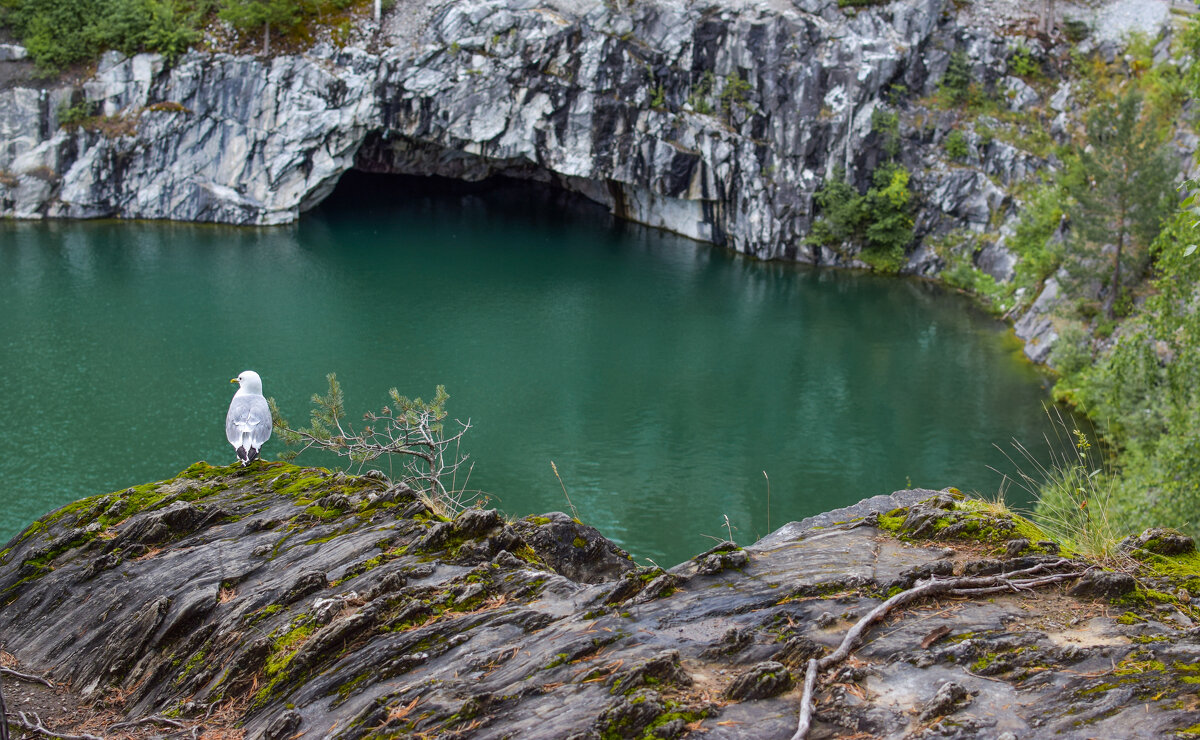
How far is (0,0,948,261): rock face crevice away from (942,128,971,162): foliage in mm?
3725

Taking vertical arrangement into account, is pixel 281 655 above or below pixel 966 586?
below

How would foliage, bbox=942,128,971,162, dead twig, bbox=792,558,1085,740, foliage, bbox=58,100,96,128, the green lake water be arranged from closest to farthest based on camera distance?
1. dead twig, bbox=792,558,1085,740
2. the green lake water
3. foliage, bbox=942,128,971,162
4. foliage, bbox=58,100,96,128

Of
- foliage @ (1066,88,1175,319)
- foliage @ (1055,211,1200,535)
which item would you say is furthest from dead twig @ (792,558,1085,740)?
foliage @ (1066,88,1175,319)

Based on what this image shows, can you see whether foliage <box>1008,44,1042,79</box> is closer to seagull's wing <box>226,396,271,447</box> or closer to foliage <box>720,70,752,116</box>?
foliage <box>720,70,752,116</box>

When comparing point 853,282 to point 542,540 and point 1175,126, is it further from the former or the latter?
point 542,540

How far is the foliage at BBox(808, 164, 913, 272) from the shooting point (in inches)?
1921

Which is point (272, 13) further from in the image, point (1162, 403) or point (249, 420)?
→ point (1162, 403)

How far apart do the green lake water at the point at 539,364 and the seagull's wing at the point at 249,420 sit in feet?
35.4

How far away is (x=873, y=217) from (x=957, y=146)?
5.63 m

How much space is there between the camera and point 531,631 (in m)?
6.29

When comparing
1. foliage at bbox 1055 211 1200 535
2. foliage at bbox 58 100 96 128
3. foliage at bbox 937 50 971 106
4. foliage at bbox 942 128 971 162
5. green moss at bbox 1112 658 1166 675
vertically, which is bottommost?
foliage at bbox 1055 211 1200 535

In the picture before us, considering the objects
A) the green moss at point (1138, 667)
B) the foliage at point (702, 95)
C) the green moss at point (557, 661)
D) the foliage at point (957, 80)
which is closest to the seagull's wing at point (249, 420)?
the green moss at point (557, 661)

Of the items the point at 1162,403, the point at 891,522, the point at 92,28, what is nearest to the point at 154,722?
the point at 891,522

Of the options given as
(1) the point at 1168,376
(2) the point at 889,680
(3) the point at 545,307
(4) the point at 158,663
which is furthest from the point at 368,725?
(3) the point at 545,307
